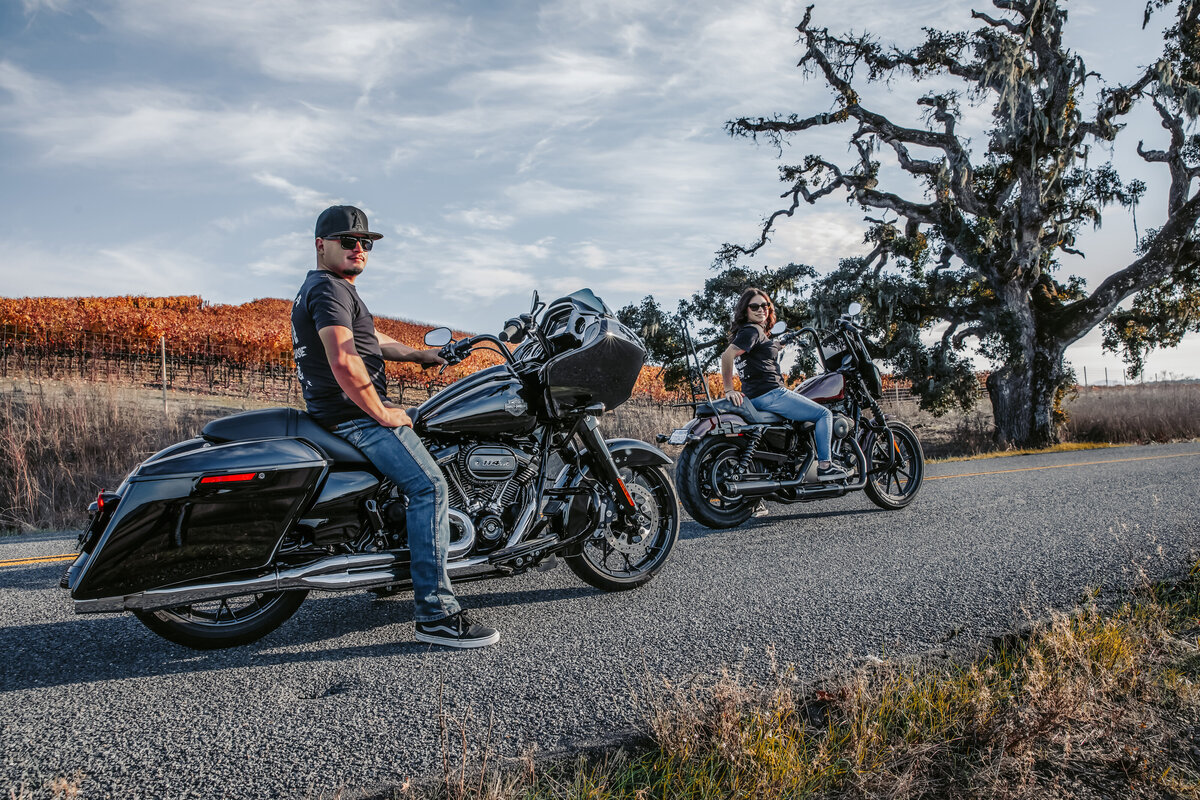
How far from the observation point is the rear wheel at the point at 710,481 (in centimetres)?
595

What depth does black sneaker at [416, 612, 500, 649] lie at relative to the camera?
324cm

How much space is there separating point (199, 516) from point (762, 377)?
459 cm

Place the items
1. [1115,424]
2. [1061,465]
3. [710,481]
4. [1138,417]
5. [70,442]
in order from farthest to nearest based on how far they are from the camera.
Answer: [1115,424] → [1138,417] → [70,442] → [1061,465] → [710,481]

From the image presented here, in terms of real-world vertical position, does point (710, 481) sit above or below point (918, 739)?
above

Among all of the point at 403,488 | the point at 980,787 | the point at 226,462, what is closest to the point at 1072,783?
the point at 980,787

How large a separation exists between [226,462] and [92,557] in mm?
602

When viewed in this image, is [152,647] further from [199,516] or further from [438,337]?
[438,337]

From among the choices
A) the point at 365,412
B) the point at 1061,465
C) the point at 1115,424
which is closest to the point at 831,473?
the point at 365,412

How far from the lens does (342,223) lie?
340 centimetres

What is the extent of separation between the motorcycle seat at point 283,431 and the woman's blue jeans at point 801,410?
3848 millimetres

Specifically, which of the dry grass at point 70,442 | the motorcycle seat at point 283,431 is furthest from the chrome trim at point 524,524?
the dry grass at point 70,442

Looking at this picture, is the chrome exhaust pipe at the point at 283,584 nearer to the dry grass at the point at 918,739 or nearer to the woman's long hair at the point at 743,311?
the dry grass at the point at 918,739

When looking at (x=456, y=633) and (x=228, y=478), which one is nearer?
(x=228, y=478)

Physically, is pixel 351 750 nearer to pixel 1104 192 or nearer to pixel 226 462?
pixel 226 462
